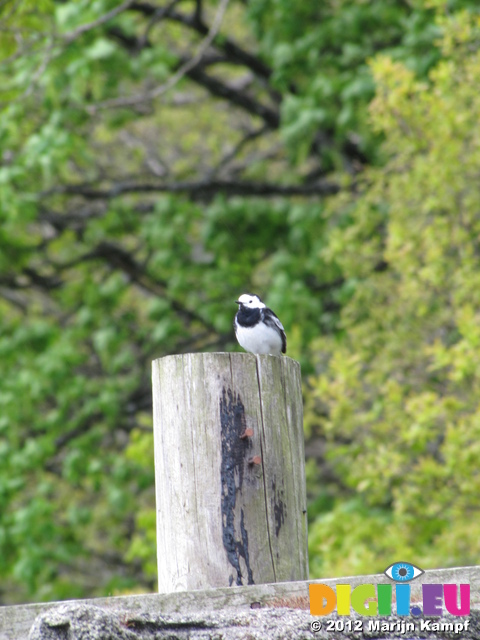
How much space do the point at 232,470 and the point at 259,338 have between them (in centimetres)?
283

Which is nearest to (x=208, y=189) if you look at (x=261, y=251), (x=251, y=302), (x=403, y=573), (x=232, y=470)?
(x=261, y=251)

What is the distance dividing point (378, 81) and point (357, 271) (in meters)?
1.68

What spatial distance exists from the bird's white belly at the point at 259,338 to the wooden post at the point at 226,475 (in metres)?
2.66

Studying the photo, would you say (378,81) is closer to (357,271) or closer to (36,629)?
(357,271)

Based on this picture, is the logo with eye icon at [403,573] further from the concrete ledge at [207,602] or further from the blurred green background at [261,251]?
the blurred green background at [261,251]

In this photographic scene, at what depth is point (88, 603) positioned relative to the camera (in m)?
2.19

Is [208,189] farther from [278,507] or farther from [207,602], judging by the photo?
[207,602]

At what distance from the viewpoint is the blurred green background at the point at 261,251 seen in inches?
268

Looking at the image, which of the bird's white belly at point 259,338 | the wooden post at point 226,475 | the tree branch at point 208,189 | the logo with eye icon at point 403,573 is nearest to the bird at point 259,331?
the bird's white belly at point 259,338

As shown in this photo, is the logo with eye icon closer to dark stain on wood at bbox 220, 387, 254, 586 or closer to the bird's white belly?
dark stain on wood at bbox 220, 387, 254, 586

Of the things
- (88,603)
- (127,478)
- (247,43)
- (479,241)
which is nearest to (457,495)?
(479,241)

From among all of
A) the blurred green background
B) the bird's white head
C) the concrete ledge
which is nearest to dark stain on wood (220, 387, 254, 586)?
the concrete ledge

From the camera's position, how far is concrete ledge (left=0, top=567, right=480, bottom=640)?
86.7 inches

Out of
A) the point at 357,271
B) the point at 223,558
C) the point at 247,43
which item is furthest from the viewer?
the point at 247,43
